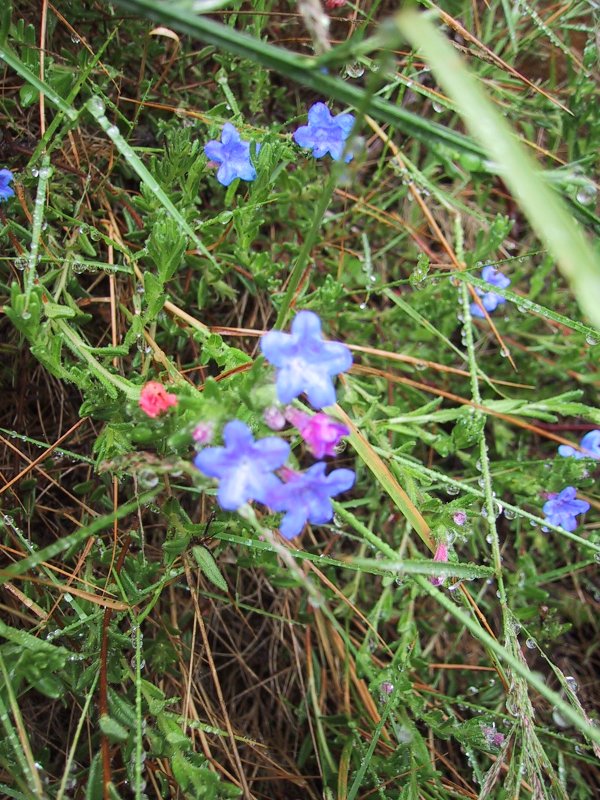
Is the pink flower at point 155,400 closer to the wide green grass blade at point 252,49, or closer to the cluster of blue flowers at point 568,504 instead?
the wide green grass blade at point 252,49

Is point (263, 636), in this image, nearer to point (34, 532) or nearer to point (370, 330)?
point (34, 532)

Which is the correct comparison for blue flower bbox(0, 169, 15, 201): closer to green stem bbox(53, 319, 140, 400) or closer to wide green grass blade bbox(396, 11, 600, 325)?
green stem bbox(53, 319, 140, 400)

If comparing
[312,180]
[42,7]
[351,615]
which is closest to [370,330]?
[312,180]

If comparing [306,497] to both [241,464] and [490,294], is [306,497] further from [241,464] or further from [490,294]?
[490,294]

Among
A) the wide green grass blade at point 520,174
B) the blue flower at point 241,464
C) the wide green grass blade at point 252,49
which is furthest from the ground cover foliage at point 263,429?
the wide green grass blade at point 520,174

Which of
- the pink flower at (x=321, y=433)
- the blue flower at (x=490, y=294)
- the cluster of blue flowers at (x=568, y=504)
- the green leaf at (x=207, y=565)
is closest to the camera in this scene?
the pink flower at (x=321, y=433)

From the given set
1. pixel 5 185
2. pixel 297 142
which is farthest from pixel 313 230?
pixel 5 185

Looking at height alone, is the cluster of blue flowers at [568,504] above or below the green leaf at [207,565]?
below
